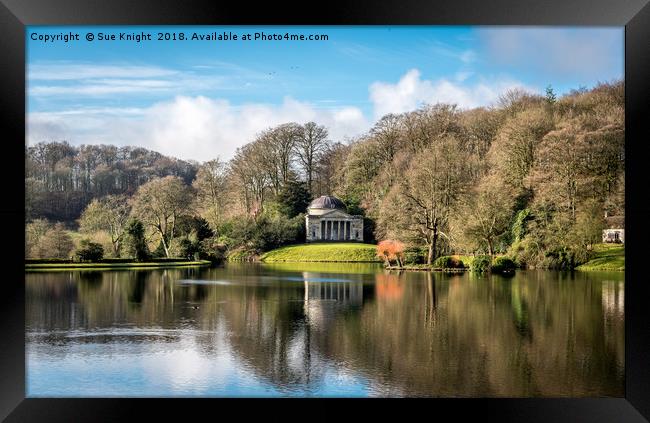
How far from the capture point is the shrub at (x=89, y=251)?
1315cm

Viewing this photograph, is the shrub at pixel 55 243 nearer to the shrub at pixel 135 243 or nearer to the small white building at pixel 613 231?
the shrub at pixel 135 243

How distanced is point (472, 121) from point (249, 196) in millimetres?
5001

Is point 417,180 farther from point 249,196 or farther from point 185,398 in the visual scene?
point 185,398

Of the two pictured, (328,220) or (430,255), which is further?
(430,255)

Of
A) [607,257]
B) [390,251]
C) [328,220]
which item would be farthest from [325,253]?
[607,257]

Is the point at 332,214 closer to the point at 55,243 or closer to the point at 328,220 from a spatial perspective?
the point at 328,220

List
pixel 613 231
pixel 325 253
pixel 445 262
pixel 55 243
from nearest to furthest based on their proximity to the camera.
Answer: pixel 55 243 < pixel 613 231 < pixel 445 262 < pixel 325 253

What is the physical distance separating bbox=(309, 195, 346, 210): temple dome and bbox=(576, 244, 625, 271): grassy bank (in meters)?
5.14

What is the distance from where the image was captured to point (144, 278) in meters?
13.6

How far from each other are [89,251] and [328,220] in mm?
4829

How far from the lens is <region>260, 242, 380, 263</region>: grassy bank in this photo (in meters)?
14.7

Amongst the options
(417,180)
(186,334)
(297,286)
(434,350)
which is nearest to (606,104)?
(417,180)
